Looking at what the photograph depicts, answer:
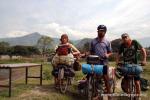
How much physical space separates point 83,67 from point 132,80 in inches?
52.7

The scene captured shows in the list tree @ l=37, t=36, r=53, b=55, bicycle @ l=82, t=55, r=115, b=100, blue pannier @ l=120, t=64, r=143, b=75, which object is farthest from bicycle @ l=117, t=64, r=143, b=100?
tree @ l=37, t=36, r=53, b=55

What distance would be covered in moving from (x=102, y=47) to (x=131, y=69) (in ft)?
3.10

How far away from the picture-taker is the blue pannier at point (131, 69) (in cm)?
856

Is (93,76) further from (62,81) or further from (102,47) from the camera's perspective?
(62,81)

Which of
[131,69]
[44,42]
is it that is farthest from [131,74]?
[44,42]

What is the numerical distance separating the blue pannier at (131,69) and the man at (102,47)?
1.63 ft

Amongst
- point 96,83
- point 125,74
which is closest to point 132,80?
point 125,74

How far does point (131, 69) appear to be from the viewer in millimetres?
8617

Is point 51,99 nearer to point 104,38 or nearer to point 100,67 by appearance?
point 100,67

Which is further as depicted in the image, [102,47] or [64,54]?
[64,54]

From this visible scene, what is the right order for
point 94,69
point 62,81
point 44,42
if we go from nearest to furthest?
point 94,69 < point 62,81 < point 44,42

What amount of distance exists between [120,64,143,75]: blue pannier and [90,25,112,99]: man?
497mm

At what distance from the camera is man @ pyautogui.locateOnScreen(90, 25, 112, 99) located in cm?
866

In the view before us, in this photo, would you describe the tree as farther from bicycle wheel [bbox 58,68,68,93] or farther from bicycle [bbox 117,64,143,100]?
bicycle [bbox 117,64,143,100]
